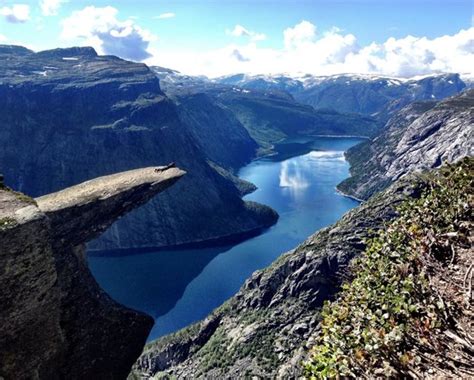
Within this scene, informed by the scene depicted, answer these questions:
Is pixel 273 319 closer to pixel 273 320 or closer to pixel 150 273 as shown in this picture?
pixel 273 320

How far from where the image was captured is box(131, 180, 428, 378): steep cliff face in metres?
69.9

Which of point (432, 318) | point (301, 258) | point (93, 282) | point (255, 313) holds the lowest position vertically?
point (255, 313)

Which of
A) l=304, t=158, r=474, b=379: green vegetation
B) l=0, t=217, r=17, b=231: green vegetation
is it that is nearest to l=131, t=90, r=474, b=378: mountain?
l=304, t=158, r=474, b=379: green vegetation

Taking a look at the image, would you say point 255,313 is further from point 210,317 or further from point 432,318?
point 432,318

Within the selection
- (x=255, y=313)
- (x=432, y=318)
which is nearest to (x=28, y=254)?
(x=432, y=318)

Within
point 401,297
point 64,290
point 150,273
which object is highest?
point 401,297

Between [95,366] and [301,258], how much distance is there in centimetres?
6728

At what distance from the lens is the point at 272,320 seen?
7812cm

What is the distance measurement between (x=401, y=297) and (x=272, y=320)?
66895 millimetres

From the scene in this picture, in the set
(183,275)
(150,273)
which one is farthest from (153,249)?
(183,275)

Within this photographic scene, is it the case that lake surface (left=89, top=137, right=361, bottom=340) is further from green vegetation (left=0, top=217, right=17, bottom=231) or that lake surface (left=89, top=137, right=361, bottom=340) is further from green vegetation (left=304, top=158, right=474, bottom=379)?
green vegetation (left=304, top=158, right=474, bottom=379)

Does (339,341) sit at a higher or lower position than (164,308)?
higher

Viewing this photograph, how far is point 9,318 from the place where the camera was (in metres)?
20.9

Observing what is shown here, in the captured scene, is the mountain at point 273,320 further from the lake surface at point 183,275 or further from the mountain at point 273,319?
the lake surface at point 183,275
